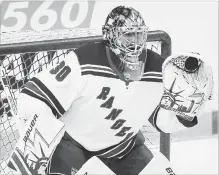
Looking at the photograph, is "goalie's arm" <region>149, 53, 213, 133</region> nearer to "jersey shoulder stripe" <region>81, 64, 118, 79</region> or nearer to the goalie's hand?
the goalie's hand

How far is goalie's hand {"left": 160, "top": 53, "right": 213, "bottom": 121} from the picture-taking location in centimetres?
141

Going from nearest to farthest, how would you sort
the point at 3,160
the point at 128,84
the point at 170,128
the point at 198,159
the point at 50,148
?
the point at 50,148 < the point at 128,84 < the point at 170,128 < the point at 3,160 < the point at 198,159

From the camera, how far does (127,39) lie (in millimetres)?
1336

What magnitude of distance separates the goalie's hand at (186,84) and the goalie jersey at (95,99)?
3 centimetres

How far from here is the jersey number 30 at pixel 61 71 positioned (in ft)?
4.28

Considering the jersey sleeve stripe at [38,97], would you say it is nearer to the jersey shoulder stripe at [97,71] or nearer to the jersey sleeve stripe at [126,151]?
the jersey shoulder stripe at [97,71]

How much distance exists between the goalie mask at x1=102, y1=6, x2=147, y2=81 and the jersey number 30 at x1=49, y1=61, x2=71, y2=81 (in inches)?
4.9

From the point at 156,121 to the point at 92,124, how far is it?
202 millimetres

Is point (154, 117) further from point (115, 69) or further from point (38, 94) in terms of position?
point (38, 94)

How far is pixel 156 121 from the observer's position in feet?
4.96

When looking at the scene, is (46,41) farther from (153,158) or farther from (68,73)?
(153,158)

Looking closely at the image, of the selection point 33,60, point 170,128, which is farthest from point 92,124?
point 33,60

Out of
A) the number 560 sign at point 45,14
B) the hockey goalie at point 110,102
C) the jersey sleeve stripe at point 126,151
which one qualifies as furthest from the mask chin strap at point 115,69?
the number 560 sign at point 45,14

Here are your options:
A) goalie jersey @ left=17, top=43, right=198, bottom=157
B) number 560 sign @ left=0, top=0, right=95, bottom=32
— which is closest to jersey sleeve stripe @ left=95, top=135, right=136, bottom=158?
goalie jersey @ left=17, top=43, right=198, bottom=157
